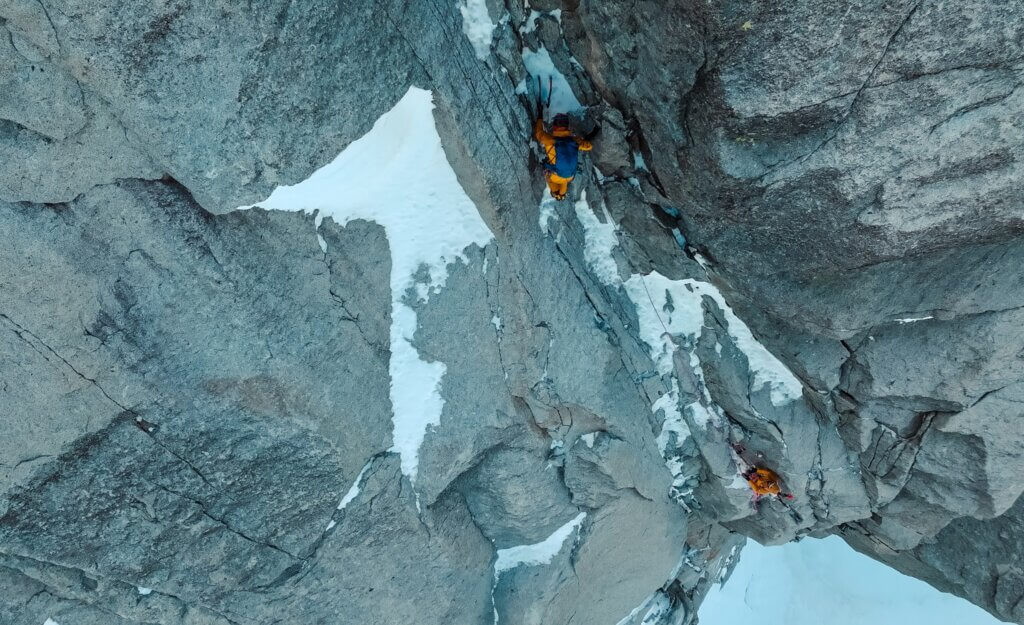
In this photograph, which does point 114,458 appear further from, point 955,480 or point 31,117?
point 955,480

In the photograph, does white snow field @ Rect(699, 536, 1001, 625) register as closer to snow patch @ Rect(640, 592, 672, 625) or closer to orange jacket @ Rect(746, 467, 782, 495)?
snow patch @ Rect(640, 592, 672, 625)

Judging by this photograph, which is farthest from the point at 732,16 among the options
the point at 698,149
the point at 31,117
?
the point at 31,117

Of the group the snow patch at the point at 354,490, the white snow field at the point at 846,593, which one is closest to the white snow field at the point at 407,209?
the snow patch at the point at 354,490

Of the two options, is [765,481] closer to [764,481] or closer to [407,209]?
[764,481]

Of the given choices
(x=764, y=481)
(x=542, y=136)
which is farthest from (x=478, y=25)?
(x=764, y=481)

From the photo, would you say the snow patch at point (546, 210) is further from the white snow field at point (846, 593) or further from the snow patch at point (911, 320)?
the white snow field at point (846, 593)
